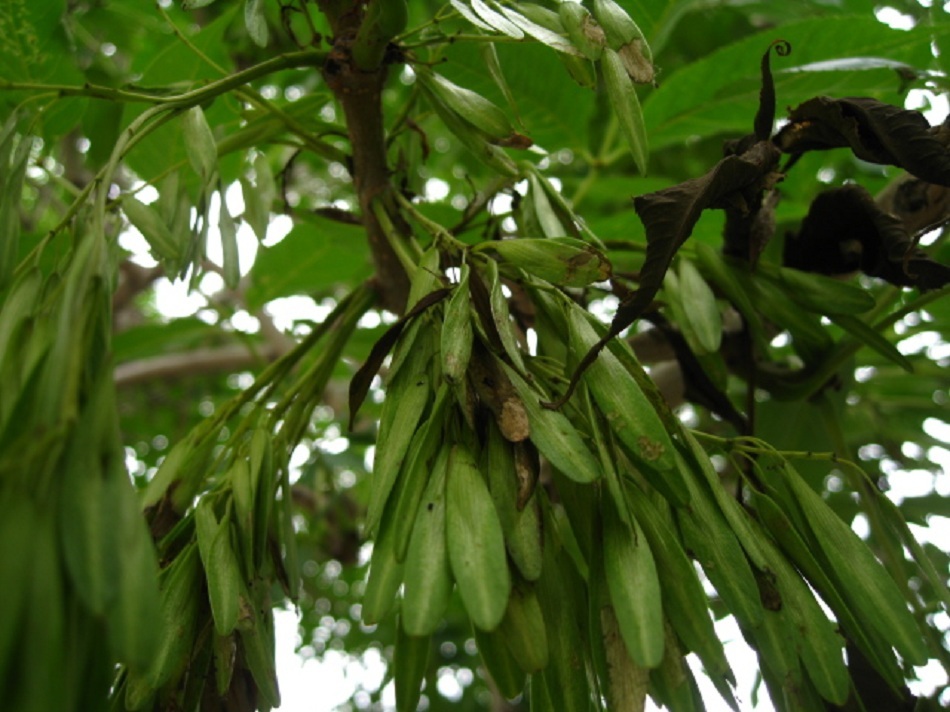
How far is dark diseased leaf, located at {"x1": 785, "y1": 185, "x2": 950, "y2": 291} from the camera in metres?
0.68

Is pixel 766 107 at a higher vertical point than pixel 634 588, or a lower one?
higher

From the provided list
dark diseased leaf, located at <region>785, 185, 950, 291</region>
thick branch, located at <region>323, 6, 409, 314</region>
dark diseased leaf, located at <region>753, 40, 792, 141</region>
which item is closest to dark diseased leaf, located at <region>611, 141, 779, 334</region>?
dark diseased leaf, located at <region>753, 40, 792, 141</region>

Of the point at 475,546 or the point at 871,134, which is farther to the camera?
the point at 871,134

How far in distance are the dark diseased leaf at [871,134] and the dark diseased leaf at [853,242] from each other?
0.23ft

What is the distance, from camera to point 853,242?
0.77 m

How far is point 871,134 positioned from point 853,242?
144 mm

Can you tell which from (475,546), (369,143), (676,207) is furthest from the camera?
(369,143)

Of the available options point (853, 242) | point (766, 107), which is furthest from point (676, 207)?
point (853, 242)

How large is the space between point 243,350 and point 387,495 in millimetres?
1369

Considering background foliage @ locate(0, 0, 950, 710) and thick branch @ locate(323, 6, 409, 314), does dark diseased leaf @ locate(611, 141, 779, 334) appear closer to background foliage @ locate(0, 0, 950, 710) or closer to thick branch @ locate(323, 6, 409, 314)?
background foliage @ locate(0, 0, 950, 710)

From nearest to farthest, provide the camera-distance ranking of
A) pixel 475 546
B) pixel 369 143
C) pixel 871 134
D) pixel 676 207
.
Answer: pixel 475 546 → pixel 676 207 → pixel 871 134 → pixel 369 143

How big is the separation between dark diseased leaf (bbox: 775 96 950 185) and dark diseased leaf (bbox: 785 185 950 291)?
7 cm

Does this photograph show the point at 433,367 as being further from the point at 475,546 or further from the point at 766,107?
the point at 766,107

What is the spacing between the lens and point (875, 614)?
50 centimetres
